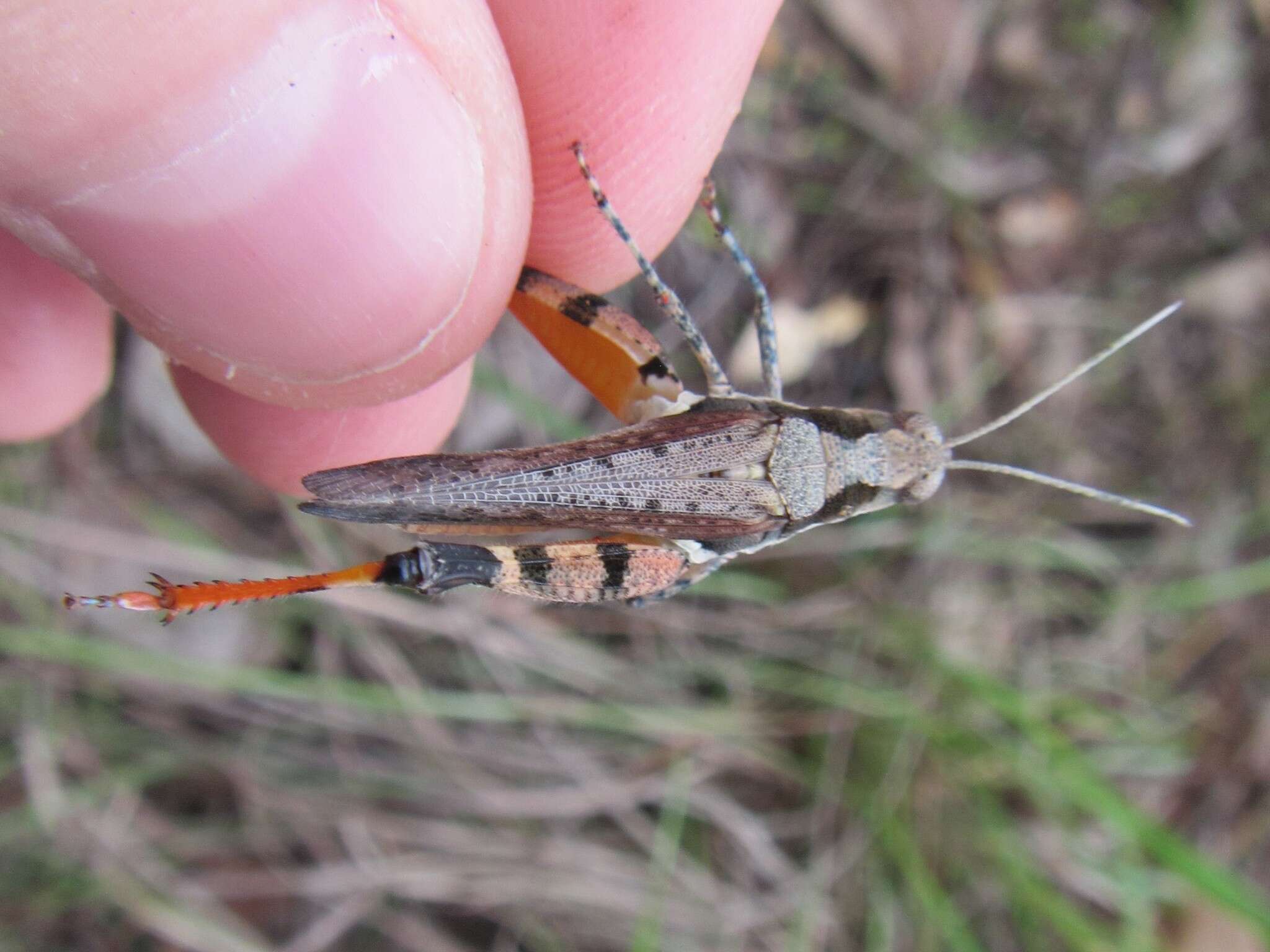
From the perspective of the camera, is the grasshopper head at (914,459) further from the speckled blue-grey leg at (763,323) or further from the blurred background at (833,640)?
the blurred background at (833,640)

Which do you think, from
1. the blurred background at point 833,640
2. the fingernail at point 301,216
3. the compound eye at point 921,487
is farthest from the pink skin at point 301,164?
the compound eye at point 921,487

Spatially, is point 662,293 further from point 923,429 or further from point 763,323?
point 923,429

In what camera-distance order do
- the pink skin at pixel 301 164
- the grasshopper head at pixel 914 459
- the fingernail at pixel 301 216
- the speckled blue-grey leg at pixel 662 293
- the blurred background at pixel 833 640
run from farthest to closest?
1. the blurred background at pixel 833 640
2. the grasshopper head at pixel 914 459
3. the speckled blue-grey leg at pixel 662 293
4. the fingernail at pixel 301 216
5. the pink skin at pixel 301 164

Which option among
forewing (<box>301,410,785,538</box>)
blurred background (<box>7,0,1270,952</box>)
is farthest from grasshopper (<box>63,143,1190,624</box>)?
blurred background (<box>7,0,1270,952</box>)

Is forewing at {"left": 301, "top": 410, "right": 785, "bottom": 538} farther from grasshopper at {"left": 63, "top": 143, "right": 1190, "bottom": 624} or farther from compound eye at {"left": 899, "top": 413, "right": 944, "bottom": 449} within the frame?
compound eye at {"left": 899, "top": 413, "right": 944, "bottom": 449}

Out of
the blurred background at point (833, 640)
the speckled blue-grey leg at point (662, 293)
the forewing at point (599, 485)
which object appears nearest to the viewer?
the forewing at point (599, 485)

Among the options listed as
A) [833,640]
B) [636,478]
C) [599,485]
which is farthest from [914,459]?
[833,640]

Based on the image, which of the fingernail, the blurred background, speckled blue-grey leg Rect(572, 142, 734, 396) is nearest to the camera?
the fingernail
